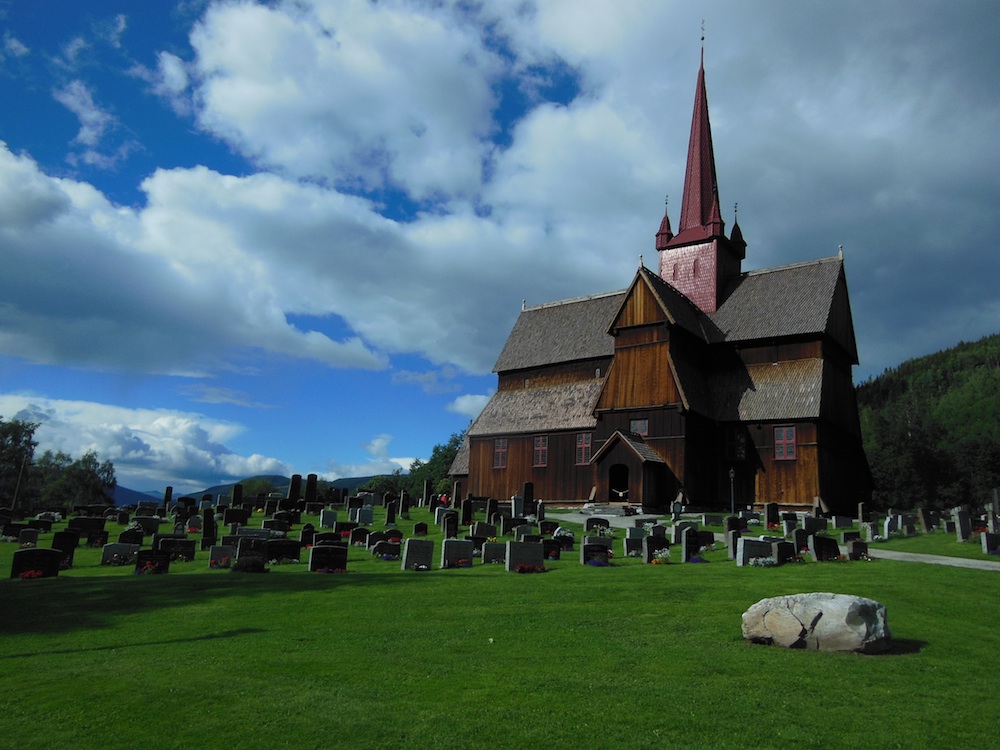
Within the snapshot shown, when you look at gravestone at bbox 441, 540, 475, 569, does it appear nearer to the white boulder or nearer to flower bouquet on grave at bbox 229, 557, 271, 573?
flower bouquet on grave at bbox 229, 557, 271, 573

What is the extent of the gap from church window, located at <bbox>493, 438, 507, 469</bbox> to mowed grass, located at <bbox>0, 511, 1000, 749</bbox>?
2830 centimetres

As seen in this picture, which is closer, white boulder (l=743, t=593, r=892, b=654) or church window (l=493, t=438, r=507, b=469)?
white boulder (l=743, t=593, r=892, b=654)

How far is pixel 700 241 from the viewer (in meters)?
43.9

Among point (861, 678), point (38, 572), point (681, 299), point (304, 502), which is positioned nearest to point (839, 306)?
point (681, 299)

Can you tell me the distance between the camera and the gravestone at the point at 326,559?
52.2ft

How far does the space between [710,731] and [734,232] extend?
44789 millimetres

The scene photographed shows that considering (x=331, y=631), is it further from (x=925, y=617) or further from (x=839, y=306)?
(x=839, y=306)

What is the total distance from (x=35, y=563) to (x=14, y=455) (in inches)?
2726

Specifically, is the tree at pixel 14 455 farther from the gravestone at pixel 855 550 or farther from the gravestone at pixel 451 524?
the gravestone at pixel 855 550

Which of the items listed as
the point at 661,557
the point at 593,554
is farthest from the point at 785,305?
the point at 593,554

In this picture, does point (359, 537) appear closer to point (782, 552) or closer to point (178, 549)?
point (178, 549)

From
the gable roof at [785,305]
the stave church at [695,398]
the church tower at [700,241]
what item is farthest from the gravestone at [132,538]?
the church tower at [700,241]

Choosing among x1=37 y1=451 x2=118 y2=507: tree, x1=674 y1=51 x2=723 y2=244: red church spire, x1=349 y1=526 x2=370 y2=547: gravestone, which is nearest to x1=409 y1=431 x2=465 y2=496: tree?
x1=37 y1=451 x2=118 y2=507: tree

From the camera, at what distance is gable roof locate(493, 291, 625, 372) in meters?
43.2
